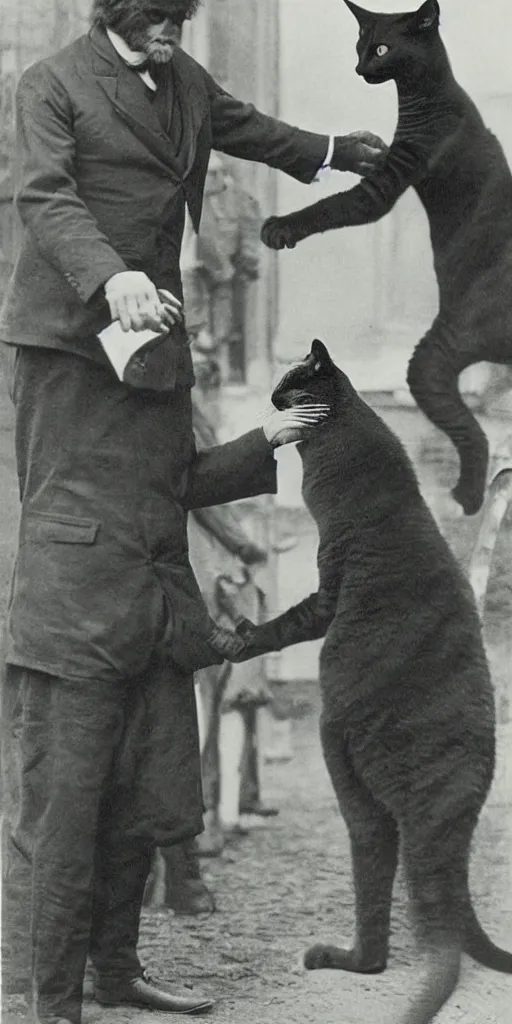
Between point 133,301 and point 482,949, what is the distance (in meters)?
1.71

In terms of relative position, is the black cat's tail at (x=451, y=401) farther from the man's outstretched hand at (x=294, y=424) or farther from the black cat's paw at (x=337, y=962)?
the black cat's paw at (x=337, y=962)

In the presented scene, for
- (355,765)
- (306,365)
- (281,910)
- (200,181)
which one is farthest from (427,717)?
(200,181)

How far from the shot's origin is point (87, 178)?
13.4 feet

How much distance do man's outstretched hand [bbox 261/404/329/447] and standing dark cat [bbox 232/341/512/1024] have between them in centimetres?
2

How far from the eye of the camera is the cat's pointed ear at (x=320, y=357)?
424cm

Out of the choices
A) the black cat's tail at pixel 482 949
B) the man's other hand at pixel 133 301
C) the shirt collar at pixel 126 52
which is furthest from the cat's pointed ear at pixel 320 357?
the black cat's tail at pixel 482 949

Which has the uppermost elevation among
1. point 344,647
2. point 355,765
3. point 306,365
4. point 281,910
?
point 306,365

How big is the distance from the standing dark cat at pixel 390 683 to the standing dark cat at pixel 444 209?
19 centimetres

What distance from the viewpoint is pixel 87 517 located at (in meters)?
4.09

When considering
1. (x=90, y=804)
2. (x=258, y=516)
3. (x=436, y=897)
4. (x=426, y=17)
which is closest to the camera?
(x=90, y=804)

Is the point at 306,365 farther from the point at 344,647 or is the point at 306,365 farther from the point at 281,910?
the point at 281,910

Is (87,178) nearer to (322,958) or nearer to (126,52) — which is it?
(126,52)

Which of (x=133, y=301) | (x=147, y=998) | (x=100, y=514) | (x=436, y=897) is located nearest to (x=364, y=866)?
(x=436, y=897)

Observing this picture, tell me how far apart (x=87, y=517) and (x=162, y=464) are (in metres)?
0.22
